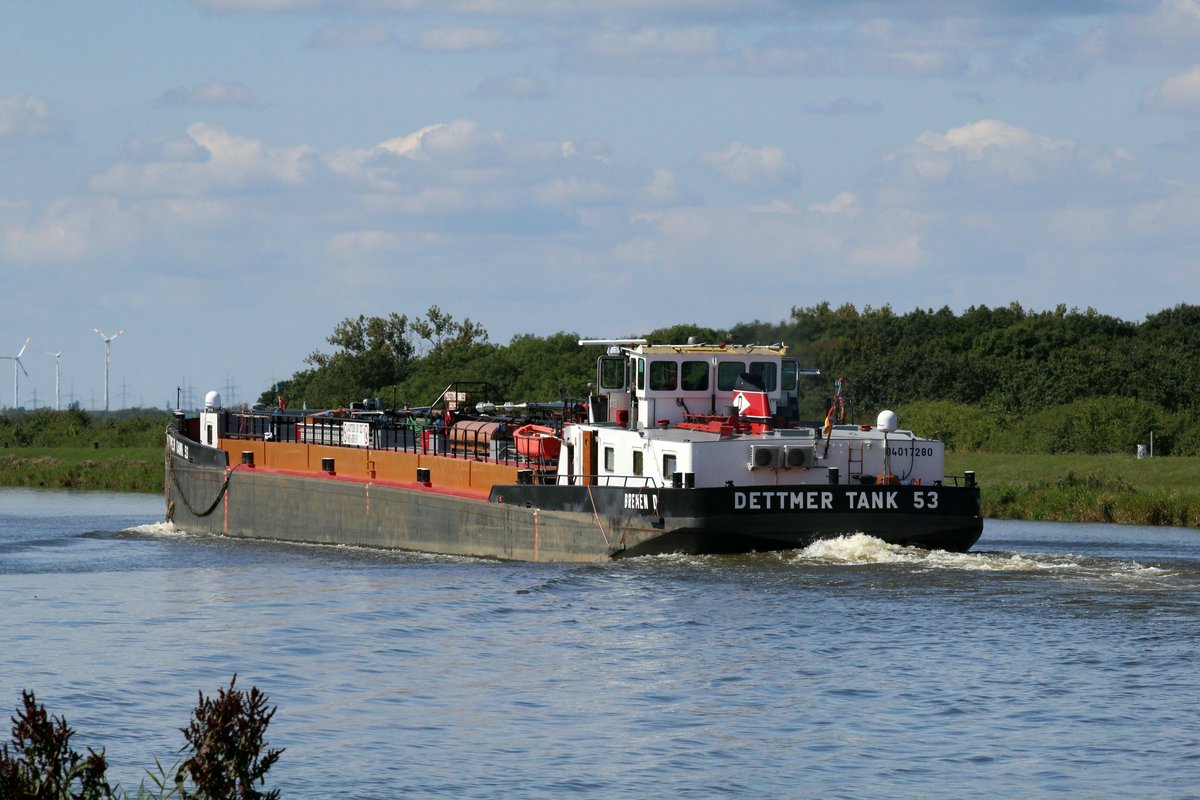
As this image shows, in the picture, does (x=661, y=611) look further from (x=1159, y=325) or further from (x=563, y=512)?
(x=1159, y=325)

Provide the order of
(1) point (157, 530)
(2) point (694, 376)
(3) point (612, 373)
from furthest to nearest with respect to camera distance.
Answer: (1) point (157, 530)
(3) point (612, 373)
(2) point (694, 376)

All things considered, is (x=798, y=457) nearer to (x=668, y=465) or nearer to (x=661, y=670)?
(x=668, y=465)

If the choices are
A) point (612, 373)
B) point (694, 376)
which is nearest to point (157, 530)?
point (612, 373)

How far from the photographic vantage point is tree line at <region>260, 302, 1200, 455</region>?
63969 mm

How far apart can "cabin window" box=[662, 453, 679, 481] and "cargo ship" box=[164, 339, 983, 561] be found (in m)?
0.02

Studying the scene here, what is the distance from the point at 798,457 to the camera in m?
31.4

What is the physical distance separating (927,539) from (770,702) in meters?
11.2

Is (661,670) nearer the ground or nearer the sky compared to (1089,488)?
nearer the ground

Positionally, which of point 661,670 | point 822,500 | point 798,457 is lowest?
point 661,670

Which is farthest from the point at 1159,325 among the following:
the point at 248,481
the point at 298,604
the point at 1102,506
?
the point at 298,604

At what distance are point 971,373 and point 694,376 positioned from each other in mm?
45036

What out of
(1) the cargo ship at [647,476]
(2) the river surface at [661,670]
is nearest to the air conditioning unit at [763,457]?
(1) the cargo ship at [647,476]

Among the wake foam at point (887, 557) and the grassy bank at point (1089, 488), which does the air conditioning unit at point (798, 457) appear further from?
the grassy bank at point (1089, 488)

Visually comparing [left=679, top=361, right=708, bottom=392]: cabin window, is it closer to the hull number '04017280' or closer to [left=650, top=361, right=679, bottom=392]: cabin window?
[left=650, top=361, right=679, bottom=392]: cabin window
